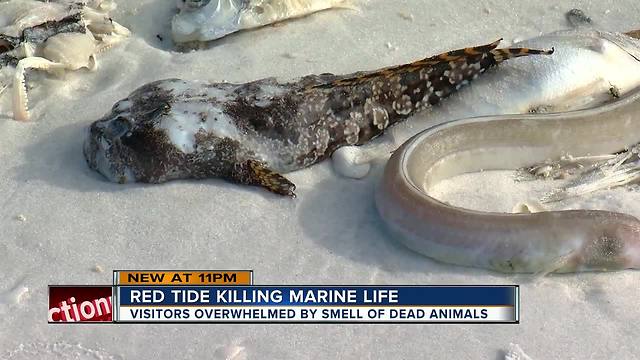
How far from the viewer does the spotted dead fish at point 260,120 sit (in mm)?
4660

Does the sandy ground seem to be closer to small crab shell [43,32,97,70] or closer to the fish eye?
small crab shell [43,32,97,70]

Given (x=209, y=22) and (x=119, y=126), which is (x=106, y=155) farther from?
(x=209, y=22)

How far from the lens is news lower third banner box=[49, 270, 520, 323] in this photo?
3.93 meters

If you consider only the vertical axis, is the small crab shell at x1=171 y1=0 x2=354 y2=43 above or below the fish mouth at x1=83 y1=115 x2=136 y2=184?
above

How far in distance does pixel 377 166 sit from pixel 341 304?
118cm

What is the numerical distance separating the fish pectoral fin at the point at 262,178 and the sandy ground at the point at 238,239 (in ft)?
0.23

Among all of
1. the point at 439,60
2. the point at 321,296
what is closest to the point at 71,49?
the point at 439,60

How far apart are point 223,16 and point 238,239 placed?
7.75 feet

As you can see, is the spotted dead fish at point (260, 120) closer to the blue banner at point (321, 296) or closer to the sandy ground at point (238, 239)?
the sandy ground at point (238, 239)

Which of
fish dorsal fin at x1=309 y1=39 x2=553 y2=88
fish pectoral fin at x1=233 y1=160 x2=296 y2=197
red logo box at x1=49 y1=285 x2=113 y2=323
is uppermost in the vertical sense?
fish dorsal fin at x1=309 y1=39 x2=553 y2=88

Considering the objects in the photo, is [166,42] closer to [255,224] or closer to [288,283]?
[255,224]

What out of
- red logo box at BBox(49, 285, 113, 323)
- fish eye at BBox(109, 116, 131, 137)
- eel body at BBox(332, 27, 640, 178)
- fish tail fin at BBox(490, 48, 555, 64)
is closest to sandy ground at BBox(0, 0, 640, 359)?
red logo box at BBox(49, 285, 113, 323)

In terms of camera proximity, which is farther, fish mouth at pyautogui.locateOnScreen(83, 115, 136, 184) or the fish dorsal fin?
the fish dorsal fin

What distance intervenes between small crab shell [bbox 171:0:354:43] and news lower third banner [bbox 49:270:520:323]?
2480 mm
